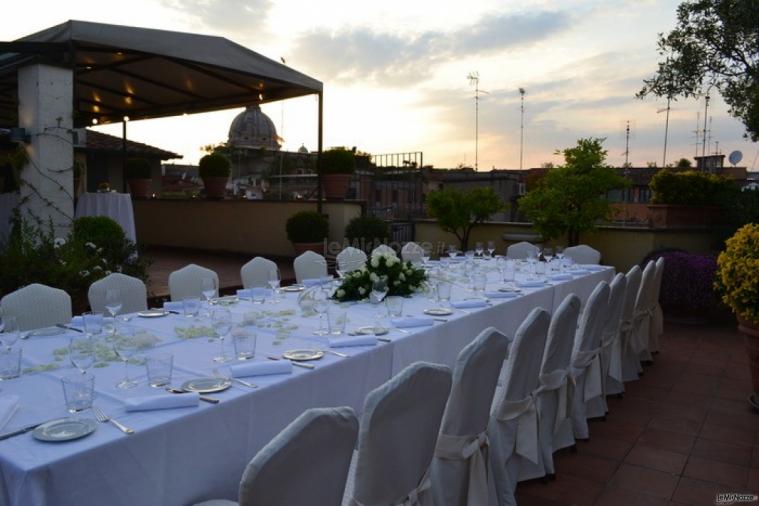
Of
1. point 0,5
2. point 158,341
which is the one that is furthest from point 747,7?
point 0,5

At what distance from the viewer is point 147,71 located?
8977 millimetres

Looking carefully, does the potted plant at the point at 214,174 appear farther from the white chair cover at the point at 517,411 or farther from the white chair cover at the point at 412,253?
the white chair cover at the point at 517,411

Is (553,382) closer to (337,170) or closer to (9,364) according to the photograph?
(9,364)

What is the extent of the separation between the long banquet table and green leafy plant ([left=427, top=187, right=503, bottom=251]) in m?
6.26

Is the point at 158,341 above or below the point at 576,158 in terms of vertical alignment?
below

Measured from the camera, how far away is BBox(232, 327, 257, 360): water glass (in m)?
2.49

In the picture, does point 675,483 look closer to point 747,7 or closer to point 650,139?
point 747,7

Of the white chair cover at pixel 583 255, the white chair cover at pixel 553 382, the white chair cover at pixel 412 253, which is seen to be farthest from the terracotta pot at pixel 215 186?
the white chair cover at pixel 553 382

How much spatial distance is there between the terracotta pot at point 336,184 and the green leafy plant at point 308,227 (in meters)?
0.91

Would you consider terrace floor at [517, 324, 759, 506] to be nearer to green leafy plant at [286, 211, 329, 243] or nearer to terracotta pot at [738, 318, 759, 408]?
terracotta pot at [738, 318, 759, 408]

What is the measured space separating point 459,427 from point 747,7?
25.8 ft

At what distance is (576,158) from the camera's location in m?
8.25

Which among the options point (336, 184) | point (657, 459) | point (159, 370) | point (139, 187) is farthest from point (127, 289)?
point (139, 187)

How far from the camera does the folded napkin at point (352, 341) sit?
272cm
